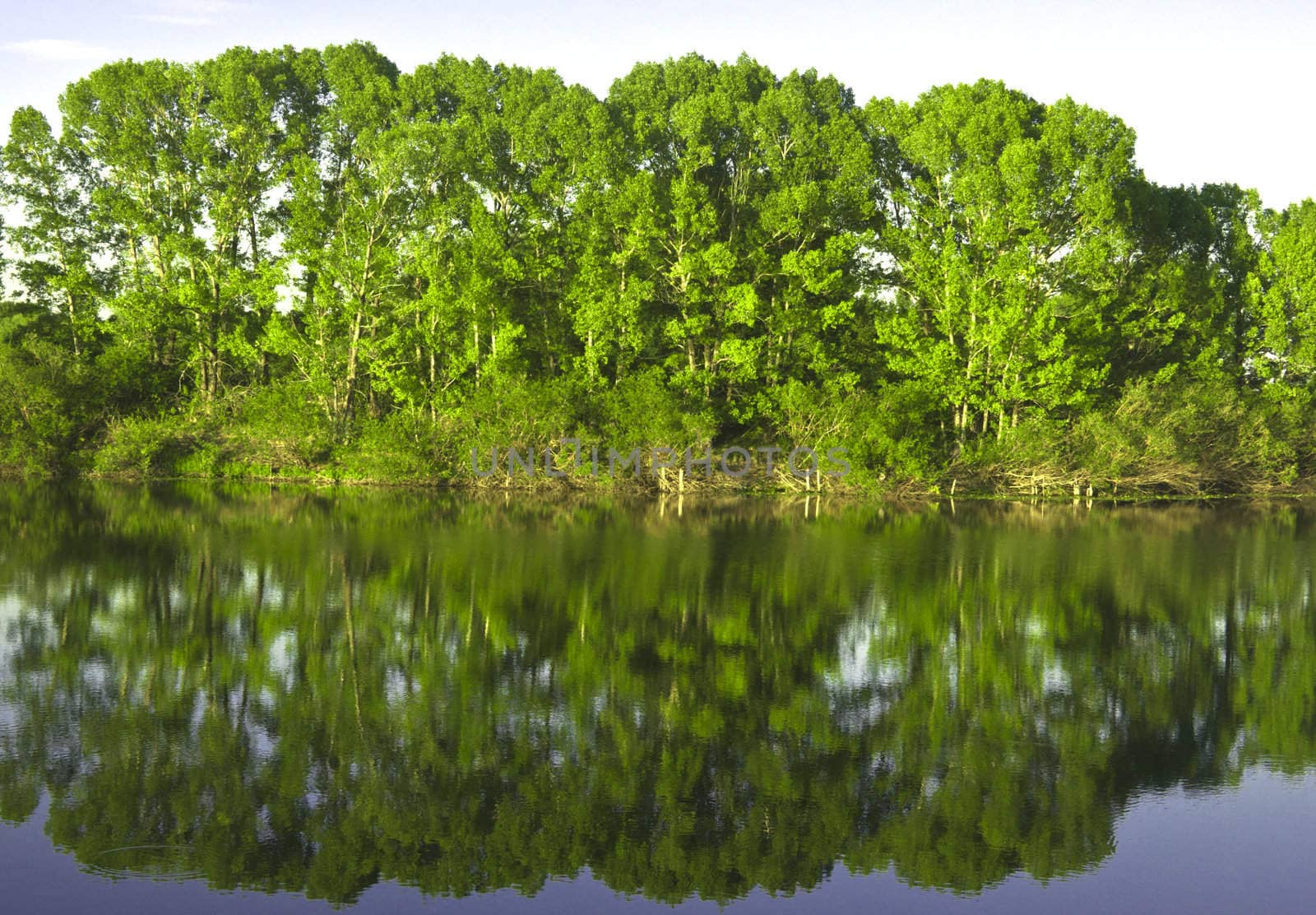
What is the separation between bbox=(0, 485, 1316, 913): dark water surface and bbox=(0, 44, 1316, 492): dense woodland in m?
19.4

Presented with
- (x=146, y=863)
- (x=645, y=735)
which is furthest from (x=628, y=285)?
(x=146, y=863)

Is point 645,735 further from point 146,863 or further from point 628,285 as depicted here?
point 628,285

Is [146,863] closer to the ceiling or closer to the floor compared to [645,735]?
closer to the floor

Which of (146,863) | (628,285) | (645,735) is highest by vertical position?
(628,285)

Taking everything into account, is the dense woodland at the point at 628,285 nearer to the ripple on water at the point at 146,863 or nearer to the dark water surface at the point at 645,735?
the dark water surface at the point at 645,735

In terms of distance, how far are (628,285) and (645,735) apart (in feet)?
109

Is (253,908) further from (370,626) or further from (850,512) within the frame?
(850,512)

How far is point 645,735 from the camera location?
10.6 meters

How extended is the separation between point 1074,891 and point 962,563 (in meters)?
14.4

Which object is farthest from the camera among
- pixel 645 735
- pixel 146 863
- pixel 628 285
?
pixel 628 285

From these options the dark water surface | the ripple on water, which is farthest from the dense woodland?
the ripple on water

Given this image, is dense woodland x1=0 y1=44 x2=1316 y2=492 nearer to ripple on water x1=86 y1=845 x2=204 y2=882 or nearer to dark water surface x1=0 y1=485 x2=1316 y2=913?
dark water surface x1=0 y1=485 x2=1316 y2=913

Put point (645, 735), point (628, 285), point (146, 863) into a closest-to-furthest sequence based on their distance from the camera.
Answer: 1. point (146, 863)
2. point (645, 735)
3. point (628, 285)

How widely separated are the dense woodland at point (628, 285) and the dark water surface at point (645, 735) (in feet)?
63.5
